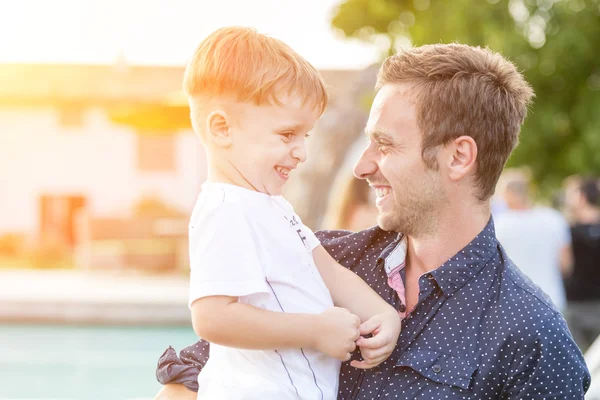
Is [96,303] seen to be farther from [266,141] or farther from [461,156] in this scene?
[266,141]

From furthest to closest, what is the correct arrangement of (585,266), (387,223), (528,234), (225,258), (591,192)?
(585,266), (591,192), (528,234), (387,223), (225,258)

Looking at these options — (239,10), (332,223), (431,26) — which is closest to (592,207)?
(332,223)

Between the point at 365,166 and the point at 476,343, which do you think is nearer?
the point at 476,343

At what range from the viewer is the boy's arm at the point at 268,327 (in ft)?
5.80

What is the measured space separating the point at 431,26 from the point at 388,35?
2025 millimetres

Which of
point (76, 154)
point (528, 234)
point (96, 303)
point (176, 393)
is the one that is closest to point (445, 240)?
point (176, 393)

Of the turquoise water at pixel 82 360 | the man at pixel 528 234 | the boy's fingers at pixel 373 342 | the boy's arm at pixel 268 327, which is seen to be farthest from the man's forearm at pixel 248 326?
the turquoise water at pixel 82 360

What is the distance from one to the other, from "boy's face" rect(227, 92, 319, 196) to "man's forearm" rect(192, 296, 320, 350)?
11.4 inches

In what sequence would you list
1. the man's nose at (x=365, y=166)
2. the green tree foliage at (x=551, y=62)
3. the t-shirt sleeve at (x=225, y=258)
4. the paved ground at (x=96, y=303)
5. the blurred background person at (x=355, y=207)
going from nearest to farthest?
the t-shirt sleeve at (x=225, y=258)
the man's nose at (x=365, y=166)
the blurred background person at (x=355, y=207)
the paved ground at (x=96, y=303)
the green tree foliage at (x=551, y=62)

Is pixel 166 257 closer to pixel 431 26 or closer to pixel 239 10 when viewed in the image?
pixel 239 10

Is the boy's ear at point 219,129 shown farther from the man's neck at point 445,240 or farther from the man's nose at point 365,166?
the man's neck at point 445,240

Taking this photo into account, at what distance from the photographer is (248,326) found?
5.80ft

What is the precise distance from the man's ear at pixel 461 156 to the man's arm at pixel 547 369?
20.6 inches

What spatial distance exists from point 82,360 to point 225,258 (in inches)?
336
